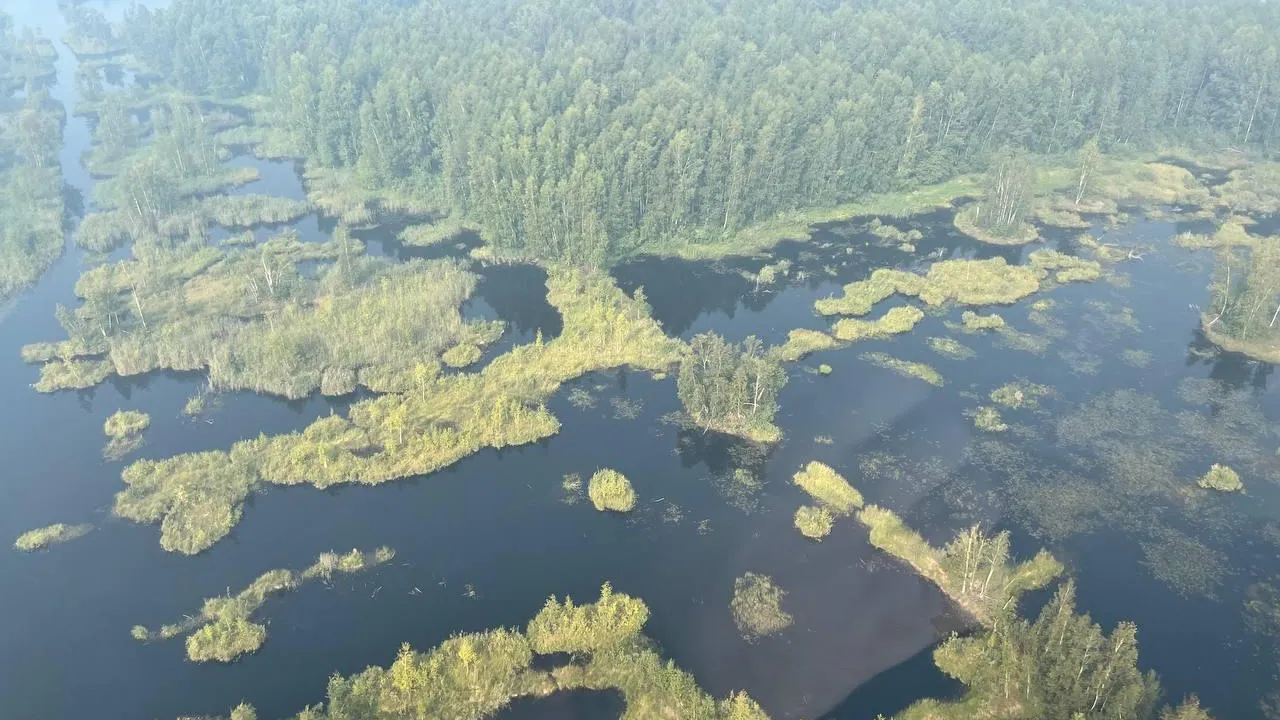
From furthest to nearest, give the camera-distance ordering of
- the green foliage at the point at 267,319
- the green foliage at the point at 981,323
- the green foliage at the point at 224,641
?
the green foliage at the point at 981,323
the green foliage at the point at 267,319
the green foliage at the point at 224,641

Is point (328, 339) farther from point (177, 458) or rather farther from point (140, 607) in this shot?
point (140, 607)

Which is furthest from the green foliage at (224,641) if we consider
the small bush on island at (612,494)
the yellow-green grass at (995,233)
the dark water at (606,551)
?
the yellow-green grass at (995,233)

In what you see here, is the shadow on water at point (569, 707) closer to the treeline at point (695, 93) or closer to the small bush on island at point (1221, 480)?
the small bush on island at point (1221, 480)

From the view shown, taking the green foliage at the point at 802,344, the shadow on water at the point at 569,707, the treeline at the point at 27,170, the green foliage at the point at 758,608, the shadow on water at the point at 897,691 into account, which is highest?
the treeline at the point at 27,170

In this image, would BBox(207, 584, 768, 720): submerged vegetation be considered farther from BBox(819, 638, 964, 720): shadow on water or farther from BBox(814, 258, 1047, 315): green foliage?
BBox(814, 258, 1047, 315): green foliage

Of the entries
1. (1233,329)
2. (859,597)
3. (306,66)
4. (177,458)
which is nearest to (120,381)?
(177,458)

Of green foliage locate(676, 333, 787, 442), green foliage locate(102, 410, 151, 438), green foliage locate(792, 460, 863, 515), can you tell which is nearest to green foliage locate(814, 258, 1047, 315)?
green foliage locate(676, 333, 787, 442)

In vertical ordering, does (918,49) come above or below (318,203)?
above
